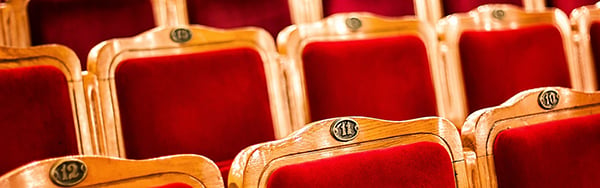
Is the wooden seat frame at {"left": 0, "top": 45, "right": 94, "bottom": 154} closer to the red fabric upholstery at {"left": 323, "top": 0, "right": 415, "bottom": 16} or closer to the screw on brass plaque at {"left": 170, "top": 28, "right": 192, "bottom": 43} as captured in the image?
the screw on brass plaque at {"left": 170, "top": 28, "right": 192, "bottom": 43}

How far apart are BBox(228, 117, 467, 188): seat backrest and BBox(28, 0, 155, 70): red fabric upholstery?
0.17 m

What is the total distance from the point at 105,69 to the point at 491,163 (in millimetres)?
182

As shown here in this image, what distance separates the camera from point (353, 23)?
377 mm

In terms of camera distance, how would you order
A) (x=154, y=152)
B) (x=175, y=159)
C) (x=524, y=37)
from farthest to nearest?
(x=524, y=37) < (x=154, y=152) < (x=175, y=159)

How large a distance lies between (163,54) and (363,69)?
0.38 ft

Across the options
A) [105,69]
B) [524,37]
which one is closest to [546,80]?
[524,37]

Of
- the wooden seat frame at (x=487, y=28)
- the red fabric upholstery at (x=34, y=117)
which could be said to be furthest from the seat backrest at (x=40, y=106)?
the wooden seat frame at (x=487, y=28)

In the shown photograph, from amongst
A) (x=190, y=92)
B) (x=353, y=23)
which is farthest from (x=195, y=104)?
(x=353, y=23)

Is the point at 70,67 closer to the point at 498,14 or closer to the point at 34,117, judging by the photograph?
the point at 34,117

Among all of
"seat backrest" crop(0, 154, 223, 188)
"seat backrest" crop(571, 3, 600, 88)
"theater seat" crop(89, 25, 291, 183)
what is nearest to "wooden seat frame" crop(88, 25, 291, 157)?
"theater seat" crop(89, 25, 291, 183)

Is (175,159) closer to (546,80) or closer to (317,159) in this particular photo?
(317,159)

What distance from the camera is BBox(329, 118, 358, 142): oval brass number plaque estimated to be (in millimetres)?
228

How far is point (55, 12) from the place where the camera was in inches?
13.9

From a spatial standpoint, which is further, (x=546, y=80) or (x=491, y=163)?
(x=546, y=80)
